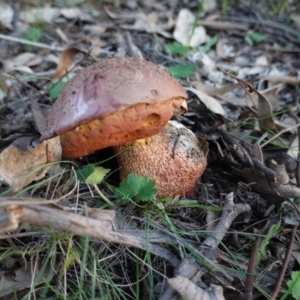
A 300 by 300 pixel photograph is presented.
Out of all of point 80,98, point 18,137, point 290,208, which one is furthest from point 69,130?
point 290,208

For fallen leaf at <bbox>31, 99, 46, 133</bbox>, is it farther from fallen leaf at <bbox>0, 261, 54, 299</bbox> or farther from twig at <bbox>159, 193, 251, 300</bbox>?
twig at <bbox>159, 193, 251, 300</bbox>

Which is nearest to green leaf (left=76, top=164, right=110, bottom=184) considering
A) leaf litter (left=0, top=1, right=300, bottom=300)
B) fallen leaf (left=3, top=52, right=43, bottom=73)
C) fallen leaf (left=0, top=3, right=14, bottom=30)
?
leaf litter (left=0, top=1, right=300, bottom=300)

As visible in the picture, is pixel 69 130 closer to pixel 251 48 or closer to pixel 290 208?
pixel 290 208

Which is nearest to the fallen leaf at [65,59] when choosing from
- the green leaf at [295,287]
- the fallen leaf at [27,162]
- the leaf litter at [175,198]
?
the leaf litter at [175,198]

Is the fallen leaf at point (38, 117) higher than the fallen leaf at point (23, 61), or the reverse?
the fallen leaf at point (38, 117)

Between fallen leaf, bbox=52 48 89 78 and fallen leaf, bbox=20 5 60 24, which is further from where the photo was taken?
fallen leaf, bbox=20 5 60 24

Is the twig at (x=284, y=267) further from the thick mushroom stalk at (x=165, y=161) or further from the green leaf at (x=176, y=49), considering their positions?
the green leaf at (x=176, y=49)

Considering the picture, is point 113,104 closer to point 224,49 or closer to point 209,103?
point 209,103

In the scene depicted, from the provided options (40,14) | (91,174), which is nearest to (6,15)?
(40,14)
